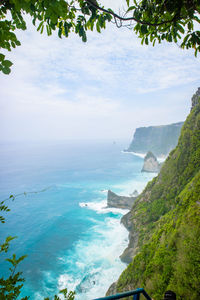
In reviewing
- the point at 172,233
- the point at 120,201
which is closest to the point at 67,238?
the point at 120,201

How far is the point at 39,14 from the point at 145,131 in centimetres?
16809

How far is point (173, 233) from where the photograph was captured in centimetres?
1350

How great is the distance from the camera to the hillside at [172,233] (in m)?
10.7

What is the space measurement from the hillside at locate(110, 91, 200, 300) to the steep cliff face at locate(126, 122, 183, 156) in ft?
384

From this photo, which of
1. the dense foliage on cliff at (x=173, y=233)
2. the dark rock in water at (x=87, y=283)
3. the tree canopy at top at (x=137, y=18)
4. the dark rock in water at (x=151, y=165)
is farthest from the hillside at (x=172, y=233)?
the dark rock in water at (x=151, y=165)

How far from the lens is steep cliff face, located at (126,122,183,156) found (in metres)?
138

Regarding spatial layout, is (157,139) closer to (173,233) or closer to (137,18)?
(173,233)

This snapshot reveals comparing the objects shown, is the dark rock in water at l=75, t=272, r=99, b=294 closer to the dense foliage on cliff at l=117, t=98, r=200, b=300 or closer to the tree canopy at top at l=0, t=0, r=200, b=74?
the dense foliage on cliff at l=117, t=98, r=200, b=300

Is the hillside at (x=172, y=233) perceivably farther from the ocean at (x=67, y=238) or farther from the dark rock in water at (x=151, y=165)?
the dark rock in water at (x=151, y=165)

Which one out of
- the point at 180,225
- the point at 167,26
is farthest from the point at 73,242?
the point at 167,26

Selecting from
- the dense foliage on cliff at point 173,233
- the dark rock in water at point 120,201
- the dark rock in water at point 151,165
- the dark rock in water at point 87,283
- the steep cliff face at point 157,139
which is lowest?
the dark rock in water at point 87,283

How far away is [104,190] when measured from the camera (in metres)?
60.7

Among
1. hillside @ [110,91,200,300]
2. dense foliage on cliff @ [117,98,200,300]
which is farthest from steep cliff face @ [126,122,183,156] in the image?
dense foliage on cliff @ [117,98,200,300]

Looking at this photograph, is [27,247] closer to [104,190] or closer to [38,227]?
[38,227]
